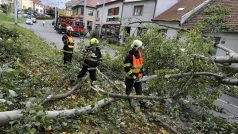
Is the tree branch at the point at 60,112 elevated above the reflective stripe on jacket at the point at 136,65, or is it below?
below

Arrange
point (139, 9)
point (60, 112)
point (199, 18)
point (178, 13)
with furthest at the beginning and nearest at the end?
point (139, 9) < point (178, 13) < point (199, 18) < point (60, 112)

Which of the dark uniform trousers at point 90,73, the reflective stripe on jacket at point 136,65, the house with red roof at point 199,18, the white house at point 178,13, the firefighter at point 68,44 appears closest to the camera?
the reflective stripe on jacket at point 136,65

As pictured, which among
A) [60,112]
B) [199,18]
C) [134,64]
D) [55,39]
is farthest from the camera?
[55,39]

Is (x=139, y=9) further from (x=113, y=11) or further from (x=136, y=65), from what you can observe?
(x=136, y=65)

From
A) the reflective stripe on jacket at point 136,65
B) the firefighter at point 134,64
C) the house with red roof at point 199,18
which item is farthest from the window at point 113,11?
the reflective stripe on jacket at point 136,65

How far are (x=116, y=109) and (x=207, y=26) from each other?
6.48m

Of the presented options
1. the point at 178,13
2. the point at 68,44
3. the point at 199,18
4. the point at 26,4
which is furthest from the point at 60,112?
the point at 26,4

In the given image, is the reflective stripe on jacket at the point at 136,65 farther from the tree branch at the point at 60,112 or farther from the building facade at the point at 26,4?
the building facade at the point at 26,4

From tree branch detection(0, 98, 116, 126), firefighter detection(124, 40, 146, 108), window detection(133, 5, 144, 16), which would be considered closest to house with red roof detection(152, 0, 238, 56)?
window detection(133, 5, 144, 16)

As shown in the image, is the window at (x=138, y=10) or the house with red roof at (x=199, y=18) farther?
the window at (x=138, y=10)

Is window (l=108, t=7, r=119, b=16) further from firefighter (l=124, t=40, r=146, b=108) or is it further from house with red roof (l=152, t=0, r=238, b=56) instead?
firefighter (l=124, t=40, r=146, b=108)

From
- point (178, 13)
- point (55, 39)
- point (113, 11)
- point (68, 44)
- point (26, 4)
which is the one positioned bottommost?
point (55, 39)

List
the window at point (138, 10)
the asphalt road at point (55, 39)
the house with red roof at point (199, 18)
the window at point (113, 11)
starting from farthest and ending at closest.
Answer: the window at point (113, 11)
the window at point (138, 10)
the house with red roof at point (199, 18)
the asphalt road at point (55, 39)

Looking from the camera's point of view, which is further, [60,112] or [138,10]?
[138,10]
